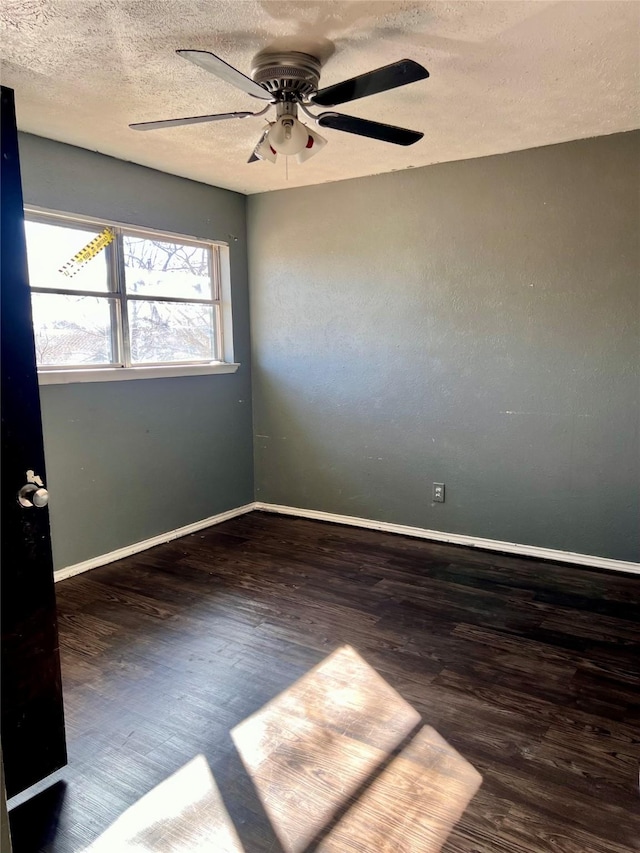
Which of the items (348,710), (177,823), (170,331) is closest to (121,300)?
(170,331)

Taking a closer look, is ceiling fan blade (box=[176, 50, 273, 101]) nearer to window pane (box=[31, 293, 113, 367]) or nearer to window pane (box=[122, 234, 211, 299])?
window pane (box=[31, 293, 113, 367])

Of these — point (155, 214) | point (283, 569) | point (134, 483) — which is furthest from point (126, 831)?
point (155, 214)

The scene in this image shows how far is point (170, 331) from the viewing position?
4.13 m

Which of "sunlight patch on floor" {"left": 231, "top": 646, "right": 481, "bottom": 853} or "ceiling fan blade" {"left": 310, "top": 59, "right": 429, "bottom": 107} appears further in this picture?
"ceiling fan blade" {"left": 310, "top": 59, "right": 429, "bottom": 107}

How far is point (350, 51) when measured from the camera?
7.36ft

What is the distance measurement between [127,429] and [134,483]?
362 millimetres

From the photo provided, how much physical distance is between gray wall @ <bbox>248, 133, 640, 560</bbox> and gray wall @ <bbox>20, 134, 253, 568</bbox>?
27 centimetres

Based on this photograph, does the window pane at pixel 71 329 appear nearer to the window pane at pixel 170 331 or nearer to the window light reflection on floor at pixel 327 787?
the window pane at pixel 170 331

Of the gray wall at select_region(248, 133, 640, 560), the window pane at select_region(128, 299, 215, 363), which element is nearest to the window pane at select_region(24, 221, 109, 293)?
the window pane at select_region(128, 299, 215, 363)

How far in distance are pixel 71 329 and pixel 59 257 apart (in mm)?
411

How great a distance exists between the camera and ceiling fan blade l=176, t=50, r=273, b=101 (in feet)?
5.61

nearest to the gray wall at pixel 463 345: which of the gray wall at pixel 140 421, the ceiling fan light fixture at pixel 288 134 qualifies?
the gray wall at pixel 140 421

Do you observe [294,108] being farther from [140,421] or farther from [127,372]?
[140,421]

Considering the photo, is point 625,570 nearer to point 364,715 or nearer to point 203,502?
point 364,715
